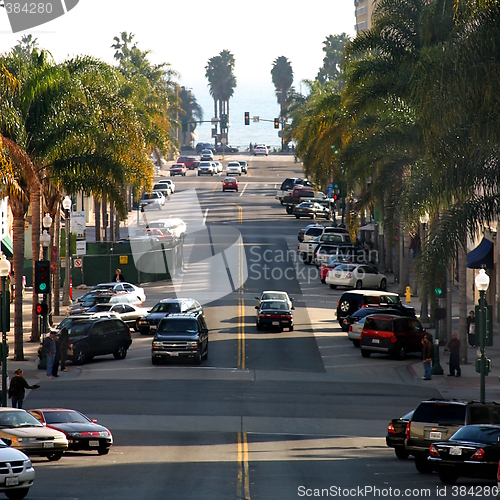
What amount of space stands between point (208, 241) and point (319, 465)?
52.0m

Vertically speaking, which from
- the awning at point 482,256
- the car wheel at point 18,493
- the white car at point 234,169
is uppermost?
the white car at point 234,169

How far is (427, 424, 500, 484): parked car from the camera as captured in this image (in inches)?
705

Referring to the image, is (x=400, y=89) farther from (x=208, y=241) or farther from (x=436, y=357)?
(x=208, y=241)

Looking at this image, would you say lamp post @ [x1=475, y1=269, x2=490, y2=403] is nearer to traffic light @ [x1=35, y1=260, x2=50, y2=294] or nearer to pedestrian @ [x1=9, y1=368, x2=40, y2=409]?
pedestrian @ [x1=9, y1=368, x2=40, y2=409]

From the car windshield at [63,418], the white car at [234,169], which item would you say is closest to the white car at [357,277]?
the car windshield at [63,418]

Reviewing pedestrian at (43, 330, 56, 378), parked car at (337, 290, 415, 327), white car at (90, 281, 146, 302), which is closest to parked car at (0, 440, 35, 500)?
pedestrian at (43, 330, 56, 378)

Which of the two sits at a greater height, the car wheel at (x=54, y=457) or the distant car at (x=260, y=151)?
the distant car at (x=260, y=151)

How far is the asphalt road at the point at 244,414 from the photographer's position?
59.4ft

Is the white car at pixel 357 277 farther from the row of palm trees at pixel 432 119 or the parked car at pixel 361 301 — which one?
the parked car at pixel 361 301

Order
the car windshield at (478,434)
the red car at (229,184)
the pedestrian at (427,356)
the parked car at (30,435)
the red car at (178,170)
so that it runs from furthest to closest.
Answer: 1. the red car at (178,170)
2. the red car at (229,184)
3. the pedestrian at (427,356)
4. the parked car at (30,435)
5. the car windshield at (478,434)

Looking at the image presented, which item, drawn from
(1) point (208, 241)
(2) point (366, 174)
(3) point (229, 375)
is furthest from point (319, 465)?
(1) point (208, 241)

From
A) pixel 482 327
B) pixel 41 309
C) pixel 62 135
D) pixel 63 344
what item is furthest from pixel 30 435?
pixel 62 135

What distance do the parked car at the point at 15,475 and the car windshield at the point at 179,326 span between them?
60.7 ft

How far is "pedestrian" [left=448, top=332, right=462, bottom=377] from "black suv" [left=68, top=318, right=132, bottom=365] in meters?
12.0
